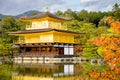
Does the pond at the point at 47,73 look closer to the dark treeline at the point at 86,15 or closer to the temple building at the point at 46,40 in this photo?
the temple building at the point at 46,40

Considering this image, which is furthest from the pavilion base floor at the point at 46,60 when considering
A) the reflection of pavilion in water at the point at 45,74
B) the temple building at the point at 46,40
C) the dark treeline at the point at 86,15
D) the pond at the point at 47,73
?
the dark treeline at the point at 86,15

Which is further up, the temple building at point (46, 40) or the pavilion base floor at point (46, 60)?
the temple building at point (46, 40)

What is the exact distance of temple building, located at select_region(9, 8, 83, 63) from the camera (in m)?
42.0

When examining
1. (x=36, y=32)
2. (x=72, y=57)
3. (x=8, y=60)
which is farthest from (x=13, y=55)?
(x=72, y=57)

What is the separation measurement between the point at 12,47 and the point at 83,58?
420 inches

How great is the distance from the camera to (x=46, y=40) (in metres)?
42.6

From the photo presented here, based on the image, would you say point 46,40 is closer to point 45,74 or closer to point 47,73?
point 47,73

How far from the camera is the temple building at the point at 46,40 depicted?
1652 inches

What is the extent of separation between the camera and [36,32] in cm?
4300

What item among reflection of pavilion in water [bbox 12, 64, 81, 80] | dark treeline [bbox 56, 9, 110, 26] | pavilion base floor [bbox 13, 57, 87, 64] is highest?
dark treeline [bbox 56, 9, 110, 26]

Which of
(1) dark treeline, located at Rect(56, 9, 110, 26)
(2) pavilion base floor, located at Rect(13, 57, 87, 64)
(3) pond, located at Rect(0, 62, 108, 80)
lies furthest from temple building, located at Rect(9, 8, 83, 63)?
(1) dark treeline, located at Rect(56, 9, 110, 26)

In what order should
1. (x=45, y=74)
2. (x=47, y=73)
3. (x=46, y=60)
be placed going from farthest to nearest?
(x=46, y=60), (x=47, y=73), (x=45, y=74)

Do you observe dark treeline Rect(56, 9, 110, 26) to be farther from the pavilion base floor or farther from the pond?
the pond

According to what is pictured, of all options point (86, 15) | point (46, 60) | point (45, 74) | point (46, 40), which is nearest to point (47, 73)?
point (45, 74)
